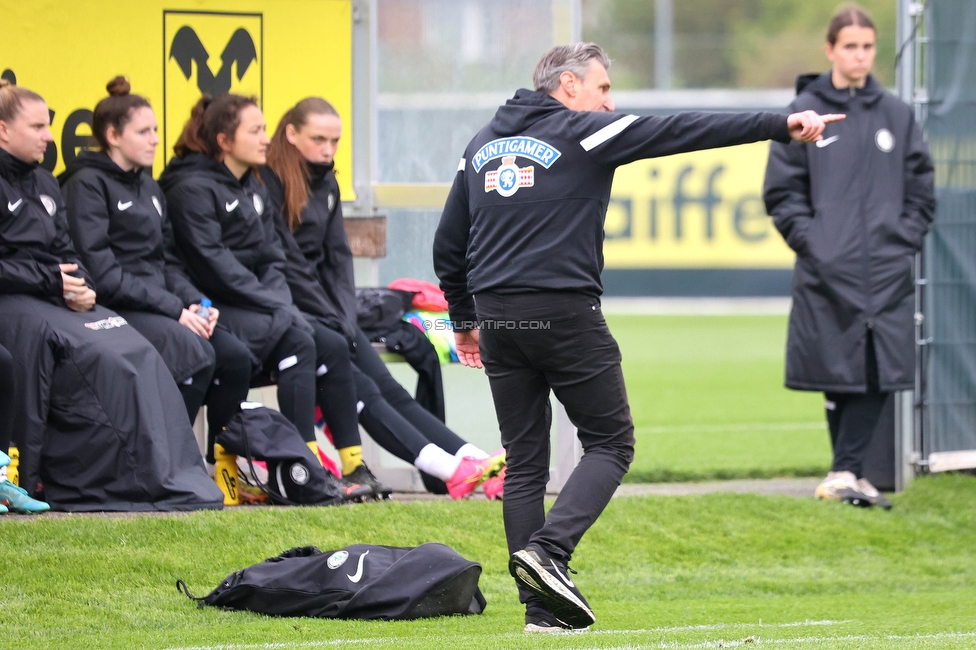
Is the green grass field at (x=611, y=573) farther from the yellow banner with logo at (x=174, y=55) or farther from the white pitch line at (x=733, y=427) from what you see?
the white pitch line at (x=733, y=427)

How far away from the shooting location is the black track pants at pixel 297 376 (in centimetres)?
663

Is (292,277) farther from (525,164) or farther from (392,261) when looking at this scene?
(525,164)

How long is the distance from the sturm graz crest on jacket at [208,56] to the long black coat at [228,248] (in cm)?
94

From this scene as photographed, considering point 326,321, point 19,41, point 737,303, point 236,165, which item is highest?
point 19,41

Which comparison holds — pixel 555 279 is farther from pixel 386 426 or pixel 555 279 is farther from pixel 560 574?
pixel 386 426

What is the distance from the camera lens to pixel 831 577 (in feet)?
19.9

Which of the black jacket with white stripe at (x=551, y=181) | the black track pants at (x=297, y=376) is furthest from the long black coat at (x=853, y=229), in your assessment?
the black jacket with white stripe at (x=551, y=181)

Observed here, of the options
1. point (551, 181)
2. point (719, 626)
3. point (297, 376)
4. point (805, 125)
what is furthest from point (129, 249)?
point (805, 125)

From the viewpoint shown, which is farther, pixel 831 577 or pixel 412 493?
pixel 412 493

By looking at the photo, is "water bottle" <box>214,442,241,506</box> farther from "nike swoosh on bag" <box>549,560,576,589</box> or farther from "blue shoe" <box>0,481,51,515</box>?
"nike swoosh on bag" <box>549,560,576,589</box>

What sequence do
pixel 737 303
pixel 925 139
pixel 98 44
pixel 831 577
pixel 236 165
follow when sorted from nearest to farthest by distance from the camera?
pixel 831 577
pixel 236 165
pixel 98 44
pixel 925 139
pixel 737 303

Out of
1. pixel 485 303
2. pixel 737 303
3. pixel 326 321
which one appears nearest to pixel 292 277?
pixel 326 321

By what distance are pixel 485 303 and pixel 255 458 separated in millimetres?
2168

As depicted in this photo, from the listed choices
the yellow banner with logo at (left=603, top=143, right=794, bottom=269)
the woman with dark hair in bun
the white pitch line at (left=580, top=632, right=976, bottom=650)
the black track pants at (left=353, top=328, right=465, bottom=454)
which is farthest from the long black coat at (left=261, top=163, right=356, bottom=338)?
the yellow banner with logo at (left=603, top=143, right=794, bottom=269)
